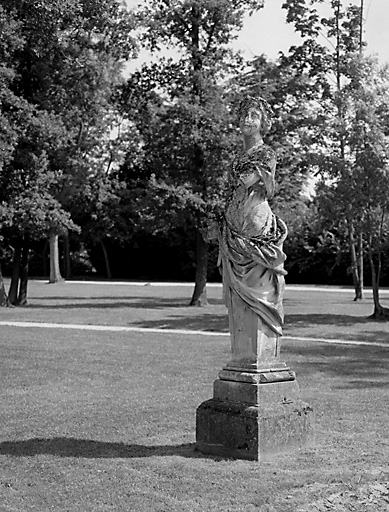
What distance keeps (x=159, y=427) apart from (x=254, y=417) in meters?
2.30

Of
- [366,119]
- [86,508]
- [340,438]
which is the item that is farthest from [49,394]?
[366,119]

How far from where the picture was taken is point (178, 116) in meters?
31.0

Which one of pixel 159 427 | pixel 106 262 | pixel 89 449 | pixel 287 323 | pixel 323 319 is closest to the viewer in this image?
pixel 89 449

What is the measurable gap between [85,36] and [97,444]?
22.0 m

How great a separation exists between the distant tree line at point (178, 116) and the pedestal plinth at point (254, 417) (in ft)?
58.7

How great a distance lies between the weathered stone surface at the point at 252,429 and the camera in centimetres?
769

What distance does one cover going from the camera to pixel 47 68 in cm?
2805

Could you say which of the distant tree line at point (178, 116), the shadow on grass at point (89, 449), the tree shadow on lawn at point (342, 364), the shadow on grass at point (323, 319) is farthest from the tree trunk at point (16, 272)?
the shadow on grass at point (89, 449)

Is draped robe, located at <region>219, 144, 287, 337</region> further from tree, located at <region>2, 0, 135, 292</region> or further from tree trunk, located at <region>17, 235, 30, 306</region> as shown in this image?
tree trunk, located at <region>17, 235, 30, 306</region>

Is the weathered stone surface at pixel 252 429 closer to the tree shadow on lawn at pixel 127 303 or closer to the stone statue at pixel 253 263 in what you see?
the stone statue at pixel 253 263

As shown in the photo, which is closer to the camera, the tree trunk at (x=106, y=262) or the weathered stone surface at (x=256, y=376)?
the weathered stone surface at (x=256, y=376)

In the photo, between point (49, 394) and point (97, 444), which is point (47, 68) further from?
point (97, 444)

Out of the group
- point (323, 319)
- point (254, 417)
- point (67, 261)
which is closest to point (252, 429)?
point (254, 417)

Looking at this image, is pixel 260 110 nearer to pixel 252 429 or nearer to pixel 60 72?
pixel 252 429
